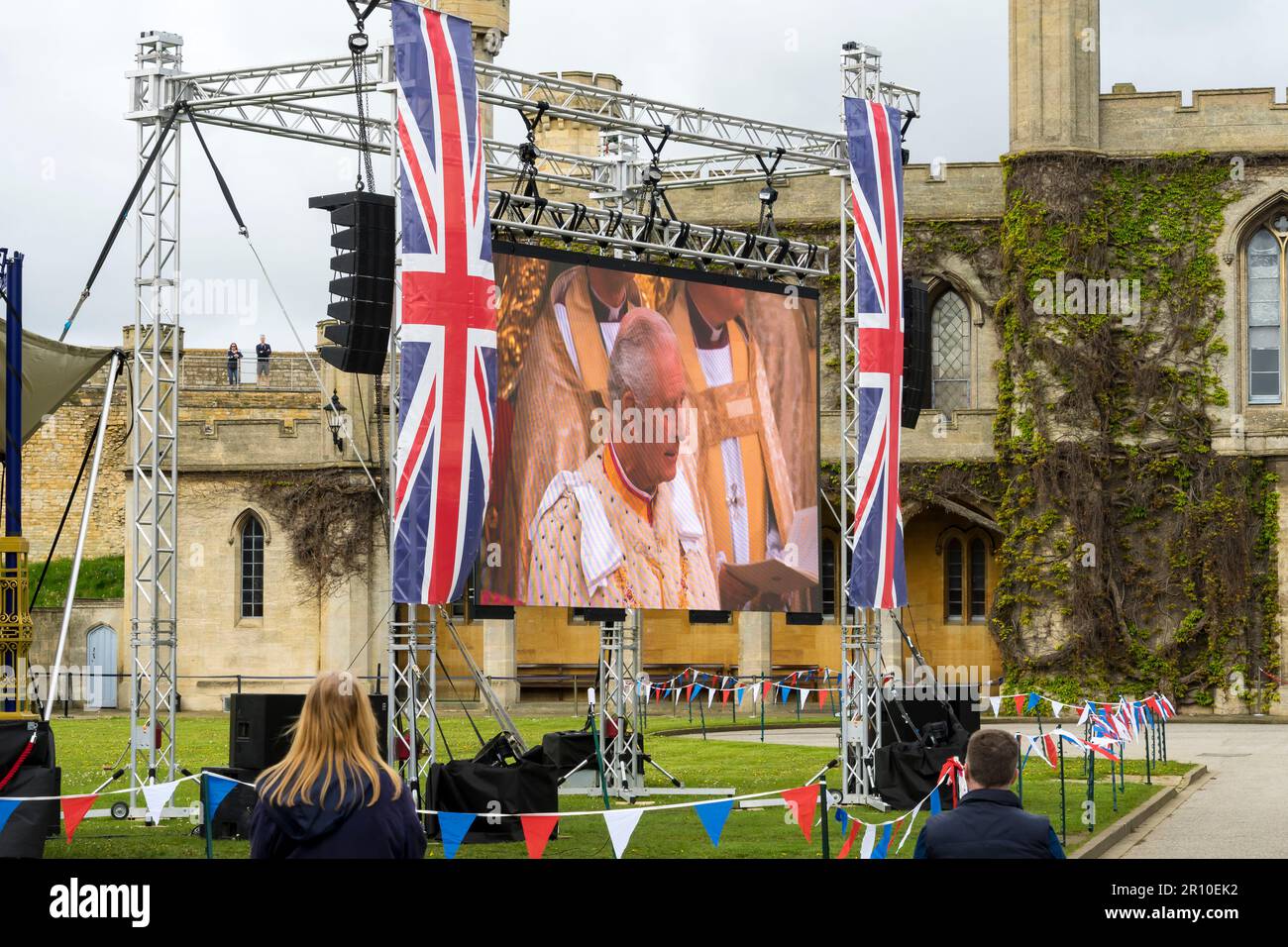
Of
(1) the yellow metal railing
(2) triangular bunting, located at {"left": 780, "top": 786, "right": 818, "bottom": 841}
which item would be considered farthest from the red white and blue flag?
(1) the yellow metal railing

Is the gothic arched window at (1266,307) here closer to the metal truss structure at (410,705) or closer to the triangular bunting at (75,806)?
the metal truss structure at (410,705)

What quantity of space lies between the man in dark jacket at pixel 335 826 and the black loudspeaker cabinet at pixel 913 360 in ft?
48.9

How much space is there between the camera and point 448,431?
1526cm

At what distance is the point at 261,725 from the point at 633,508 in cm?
441

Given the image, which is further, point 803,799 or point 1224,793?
point 1224,793

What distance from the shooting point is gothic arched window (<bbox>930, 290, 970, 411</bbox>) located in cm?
3659

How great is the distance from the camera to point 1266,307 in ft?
113

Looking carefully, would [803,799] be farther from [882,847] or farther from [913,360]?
[913,360]

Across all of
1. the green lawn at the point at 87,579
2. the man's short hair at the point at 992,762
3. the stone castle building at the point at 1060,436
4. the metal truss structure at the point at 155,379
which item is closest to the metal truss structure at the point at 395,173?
the metal truss structure at the point at 155,379

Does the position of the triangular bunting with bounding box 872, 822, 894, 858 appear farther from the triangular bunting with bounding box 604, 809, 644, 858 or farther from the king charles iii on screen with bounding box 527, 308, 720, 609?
the king charles iii on screen with bounding box 527, 308, 720, 609

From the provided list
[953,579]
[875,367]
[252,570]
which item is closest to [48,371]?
[875,367]

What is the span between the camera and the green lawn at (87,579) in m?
44.6
